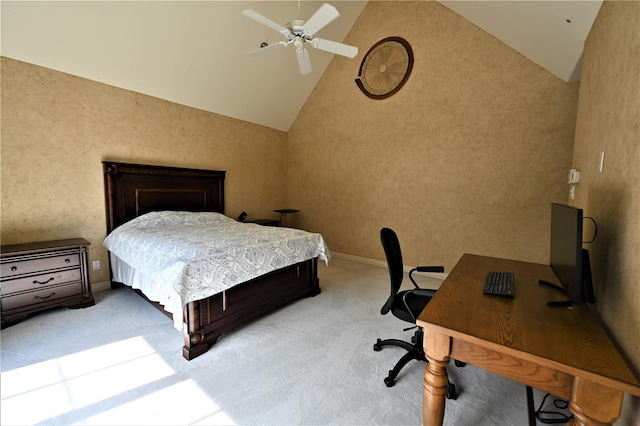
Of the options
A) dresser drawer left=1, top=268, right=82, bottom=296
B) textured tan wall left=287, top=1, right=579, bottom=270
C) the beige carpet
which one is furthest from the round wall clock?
dresser drawer left=1, top=268, right=82, bottom=296

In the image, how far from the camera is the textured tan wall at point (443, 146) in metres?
3.21

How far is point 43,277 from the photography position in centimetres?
263

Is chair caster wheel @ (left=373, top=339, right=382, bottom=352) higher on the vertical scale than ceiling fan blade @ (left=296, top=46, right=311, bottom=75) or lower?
lower

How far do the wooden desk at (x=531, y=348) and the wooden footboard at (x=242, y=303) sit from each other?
1.67m

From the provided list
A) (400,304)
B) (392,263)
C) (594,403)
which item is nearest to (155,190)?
(392,263)

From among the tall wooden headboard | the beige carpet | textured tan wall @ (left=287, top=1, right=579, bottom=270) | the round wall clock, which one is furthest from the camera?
the round wall clock

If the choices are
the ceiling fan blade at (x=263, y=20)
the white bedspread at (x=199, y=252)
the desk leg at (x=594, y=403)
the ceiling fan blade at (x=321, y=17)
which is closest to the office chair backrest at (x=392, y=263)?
the desk leg at (x=594, y=403)

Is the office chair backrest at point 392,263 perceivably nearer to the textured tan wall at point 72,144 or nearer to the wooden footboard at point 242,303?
the wooden footboard at point 242,303

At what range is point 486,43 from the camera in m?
3.41

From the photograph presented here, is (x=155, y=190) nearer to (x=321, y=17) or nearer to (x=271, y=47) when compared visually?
(x=271, y=47)

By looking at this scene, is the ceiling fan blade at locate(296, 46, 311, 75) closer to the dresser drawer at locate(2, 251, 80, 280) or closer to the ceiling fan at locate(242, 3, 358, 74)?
the ceiling fan at locate(242, 3, 358, 74)

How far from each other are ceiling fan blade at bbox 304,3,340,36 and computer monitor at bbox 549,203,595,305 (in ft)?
6.45

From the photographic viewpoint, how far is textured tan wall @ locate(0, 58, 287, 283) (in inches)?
109

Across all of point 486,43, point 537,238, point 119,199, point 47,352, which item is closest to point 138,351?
point 47,352
